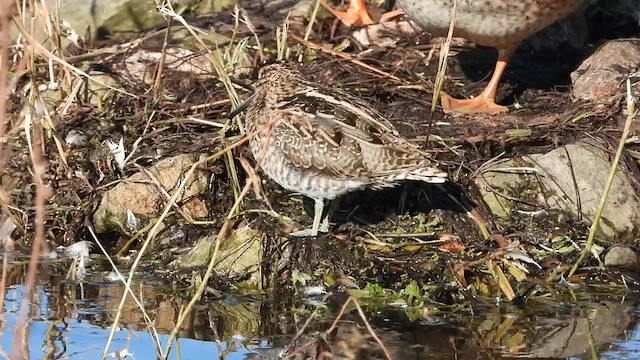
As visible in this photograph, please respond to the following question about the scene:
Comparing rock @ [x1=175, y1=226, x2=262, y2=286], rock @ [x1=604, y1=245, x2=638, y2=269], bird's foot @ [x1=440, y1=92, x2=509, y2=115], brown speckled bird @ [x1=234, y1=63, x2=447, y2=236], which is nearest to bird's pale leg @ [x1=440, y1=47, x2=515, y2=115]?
bird's foot @ [x1=440, y1=92, x2=509, y2=115]

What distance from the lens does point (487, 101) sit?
818 cm

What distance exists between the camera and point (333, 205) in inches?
268

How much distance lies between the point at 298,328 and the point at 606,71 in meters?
3.57

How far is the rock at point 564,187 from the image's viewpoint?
23.0 ft

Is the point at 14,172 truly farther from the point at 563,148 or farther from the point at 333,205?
the point at 563,148

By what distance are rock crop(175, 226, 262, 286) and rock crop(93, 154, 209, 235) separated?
19.0 inches

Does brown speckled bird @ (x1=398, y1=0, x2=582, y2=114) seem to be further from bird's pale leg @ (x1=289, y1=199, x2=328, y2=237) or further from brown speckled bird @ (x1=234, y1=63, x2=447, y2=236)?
bird's pale leg @ (x1=289, y1=199, x2=328, y2=237)

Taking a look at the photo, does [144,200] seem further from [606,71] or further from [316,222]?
[606,71]

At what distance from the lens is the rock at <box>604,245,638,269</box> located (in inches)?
261

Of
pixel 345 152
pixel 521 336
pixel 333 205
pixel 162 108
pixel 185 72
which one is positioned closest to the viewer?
pixel 521 336

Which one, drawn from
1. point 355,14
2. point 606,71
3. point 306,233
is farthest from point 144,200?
point 606,71

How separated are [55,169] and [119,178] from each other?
1.39 feet

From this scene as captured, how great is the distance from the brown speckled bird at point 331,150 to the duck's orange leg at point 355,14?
2.76 meters

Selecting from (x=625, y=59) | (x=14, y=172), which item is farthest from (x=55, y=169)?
(x=625, y=59)
